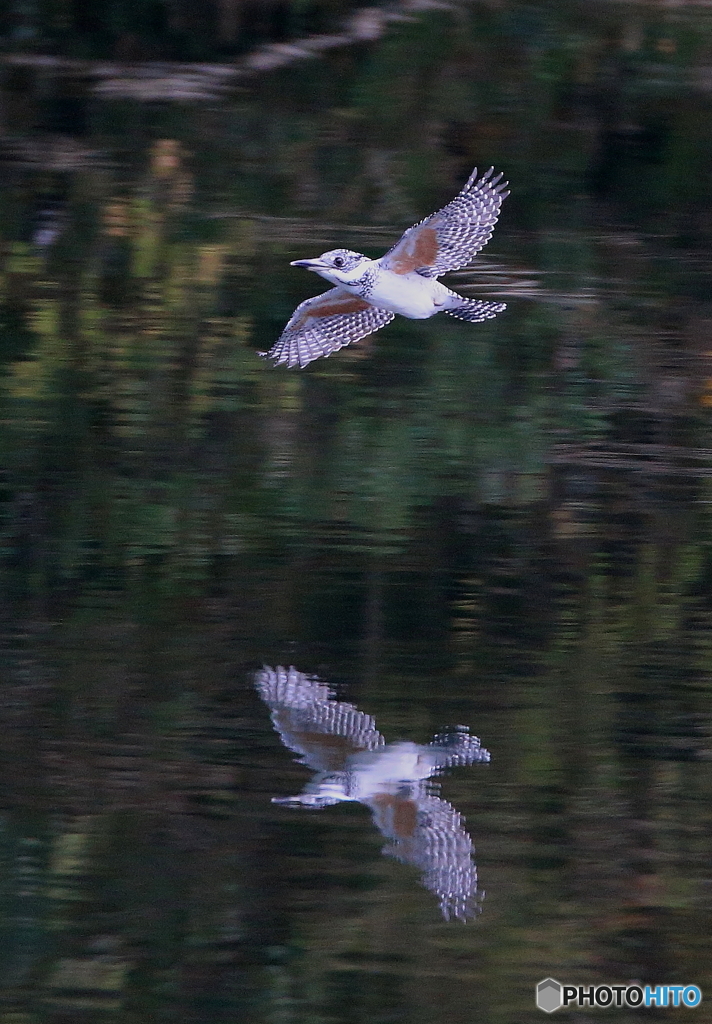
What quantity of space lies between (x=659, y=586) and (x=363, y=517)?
137 centimetres

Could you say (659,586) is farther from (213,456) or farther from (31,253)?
(31,253)

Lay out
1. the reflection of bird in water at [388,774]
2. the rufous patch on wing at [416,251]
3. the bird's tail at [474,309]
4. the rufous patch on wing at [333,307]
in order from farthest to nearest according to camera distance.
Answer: the rufous patch on wing at [333,307] → the bird's tail at [474,309] → the rufous patch on wing at [416,251] → the reflection of bird in water at [388,774]

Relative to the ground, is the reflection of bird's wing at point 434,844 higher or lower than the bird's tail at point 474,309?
lower

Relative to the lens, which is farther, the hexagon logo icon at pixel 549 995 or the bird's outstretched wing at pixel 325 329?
the bird's outstretched wing at pixel 325 329

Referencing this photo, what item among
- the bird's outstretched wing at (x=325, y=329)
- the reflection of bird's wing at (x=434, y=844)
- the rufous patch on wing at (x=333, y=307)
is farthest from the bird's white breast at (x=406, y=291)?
the reflection of bird's wing at (x=434, y=844)

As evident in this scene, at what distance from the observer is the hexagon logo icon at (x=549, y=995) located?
130 inches

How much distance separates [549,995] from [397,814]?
2.58ft

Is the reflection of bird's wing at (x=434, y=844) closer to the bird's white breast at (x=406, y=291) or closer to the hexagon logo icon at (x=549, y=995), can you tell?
the hexagon logo icon at (x=549, y=995)

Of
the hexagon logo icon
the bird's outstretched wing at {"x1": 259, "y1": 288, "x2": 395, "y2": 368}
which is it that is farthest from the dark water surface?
the bird's outstretched wing at {"x1": 259, "y1": 288, "x2": 395, "y2": 368}

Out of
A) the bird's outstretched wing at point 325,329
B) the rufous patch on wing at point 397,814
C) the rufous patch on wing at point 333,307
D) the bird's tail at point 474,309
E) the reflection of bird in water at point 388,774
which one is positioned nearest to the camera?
the reflection of bird in water at point 388,774

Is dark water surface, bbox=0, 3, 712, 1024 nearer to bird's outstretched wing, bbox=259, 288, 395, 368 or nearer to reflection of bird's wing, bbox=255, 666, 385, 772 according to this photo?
reflection of bird's wing, bbox=255, 666, 385, 772

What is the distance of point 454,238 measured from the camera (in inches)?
229

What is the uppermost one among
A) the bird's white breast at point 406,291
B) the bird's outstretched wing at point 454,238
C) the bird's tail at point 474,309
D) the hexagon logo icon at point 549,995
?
the bird's outstretched wing at point 454,238

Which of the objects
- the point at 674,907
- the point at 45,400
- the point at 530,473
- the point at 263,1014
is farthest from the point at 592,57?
the point at 263,1014
